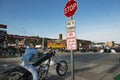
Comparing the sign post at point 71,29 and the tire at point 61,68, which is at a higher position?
the sign post at point 71,29

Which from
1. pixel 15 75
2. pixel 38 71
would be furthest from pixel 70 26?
pixel 15 75

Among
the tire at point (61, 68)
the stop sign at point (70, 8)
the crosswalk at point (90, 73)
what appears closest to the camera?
the stop sign at point (70, 8)

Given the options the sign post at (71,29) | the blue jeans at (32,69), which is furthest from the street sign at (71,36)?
the blue jeans at (32,69)

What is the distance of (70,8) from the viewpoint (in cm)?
631

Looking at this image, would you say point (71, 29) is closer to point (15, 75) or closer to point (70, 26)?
point (70, 26)

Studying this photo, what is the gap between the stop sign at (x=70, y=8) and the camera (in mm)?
6077

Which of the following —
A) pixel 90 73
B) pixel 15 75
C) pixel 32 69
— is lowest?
pixel 90 73

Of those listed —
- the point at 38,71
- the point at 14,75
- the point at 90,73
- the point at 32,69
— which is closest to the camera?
the point at 14,75

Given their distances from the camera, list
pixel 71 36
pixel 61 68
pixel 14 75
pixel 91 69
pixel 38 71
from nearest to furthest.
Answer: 1. pixel 71 36
2. pixel 14 75
3. pixel 38 71
4. pixel 61 68
5. pixel 91 69

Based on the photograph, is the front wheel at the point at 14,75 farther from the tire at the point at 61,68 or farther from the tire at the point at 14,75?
the tire at the point at 61,68

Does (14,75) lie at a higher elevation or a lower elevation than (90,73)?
higher

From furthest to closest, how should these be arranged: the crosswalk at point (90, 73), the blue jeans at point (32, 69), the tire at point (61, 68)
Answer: the crosswalk at point (90, 73) → the tire at point (61, 68) → the blue jeans at point (32, 69)

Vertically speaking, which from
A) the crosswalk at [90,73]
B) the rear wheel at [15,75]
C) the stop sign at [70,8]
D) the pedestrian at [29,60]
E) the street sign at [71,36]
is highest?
the stop sign at [70,8]

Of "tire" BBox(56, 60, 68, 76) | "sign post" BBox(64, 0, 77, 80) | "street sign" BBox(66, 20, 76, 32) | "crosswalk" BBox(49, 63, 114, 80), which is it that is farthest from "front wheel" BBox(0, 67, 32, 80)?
"crosswalk" BBox(49, 63, 114, 80)
